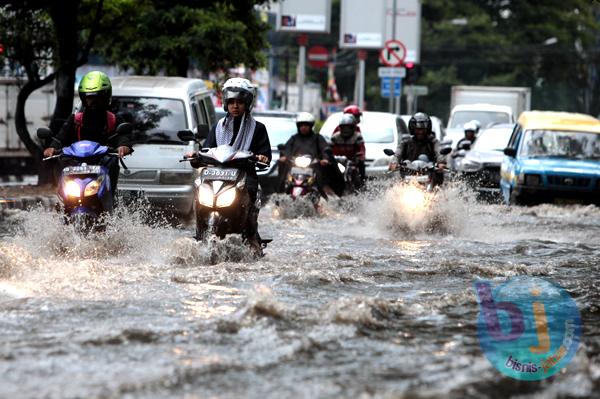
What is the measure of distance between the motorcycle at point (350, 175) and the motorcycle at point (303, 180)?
4.71 ft

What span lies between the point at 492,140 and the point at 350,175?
6596mm

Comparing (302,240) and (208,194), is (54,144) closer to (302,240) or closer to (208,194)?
(208,194)

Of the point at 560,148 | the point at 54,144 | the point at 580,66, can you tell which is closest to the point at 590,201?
the point at 560,148

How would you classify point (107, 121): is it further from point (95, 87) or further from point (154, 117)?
point (154, 117)

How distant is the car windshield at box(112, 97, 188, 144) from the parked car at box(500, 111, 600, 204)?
588 cm

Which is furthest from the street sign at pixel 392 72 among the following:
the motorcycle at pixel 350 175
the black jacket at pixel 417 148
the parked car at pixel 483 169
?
the black jacket at pixel 417 148

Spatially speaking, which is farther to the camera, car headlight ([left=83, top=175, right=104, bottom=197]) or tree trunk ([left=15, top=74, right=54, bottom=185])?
tree trunk ([left=15, top=74, right=54, bottom=185])

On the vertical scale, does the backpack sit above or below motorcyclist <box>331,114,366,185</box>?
above

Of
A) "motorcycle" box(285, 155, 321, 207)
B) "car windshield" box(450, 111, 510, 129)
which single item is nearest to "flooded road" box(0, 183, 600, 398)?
"motorcycle" box(285, 155, 321, 207)

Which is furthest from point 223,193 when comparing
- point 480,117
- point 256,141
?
point 480,117

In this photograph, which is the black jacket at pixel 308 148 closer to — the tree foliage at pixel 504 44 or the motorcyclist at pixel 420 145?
the motorcyclist at pixel 420 145

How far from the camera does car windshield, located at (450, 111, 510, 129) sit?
34719 millimetres

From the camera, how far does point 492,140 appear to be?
25969 millimetres

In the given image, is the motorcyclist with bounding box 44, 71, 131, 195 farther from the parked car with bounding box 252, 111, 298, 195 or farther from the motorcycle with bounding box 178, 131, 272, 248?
the parked car with bounding box 252, 111, 298, 195
